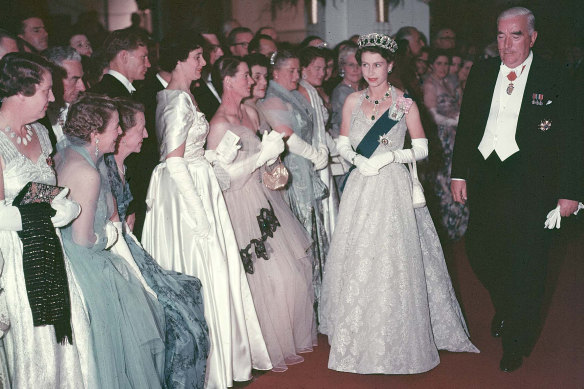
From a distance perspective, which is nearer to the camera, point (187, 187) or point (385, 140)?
point (187, 187)

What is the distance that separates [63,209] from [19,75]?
0.57 meters

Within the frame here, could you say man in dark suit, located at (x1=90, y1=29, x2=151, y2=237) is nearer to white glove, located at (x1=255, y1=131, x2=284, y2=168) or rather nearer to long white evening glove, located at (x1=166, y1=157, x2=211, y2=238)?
long white evening glove, located at (x1=166, y1=157, x2=211, y2=238)

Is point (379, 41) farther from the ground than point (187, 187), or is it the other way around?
point (379, 41)

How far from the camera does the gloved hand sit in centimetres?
403

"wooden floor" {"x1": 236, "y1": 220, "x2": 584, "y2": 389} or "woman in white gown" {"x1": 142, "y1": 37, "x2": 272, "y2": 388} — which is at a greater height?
"woman in white gown" {"x1": 142, "y1": 37, "x2": 272, "y2": 388}

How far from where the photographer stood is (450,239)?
707 centimetres

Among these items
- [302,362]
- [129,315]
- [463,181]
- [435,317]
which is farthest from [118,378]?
[463,181]

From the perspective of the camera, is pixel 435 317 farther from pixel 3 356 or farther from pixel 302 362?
pixel 3 356

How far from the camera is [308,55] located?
5438mm

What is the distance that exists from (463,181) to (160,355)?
2182 mm

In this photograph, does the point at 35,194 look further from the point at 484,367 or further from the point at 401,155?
the point at 484,367

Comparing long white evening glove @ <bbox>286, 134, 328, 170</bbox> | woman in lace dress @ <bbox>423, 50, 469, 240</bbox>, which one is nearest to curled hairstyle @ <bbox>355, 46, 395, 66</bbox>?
long white evening glove @ <bbox>286, 134, 328, 170</bbox>

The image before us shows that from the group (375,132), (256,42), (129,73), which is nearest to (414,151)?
(375,132)

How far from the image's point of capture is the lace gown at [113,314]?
9.68 feet
